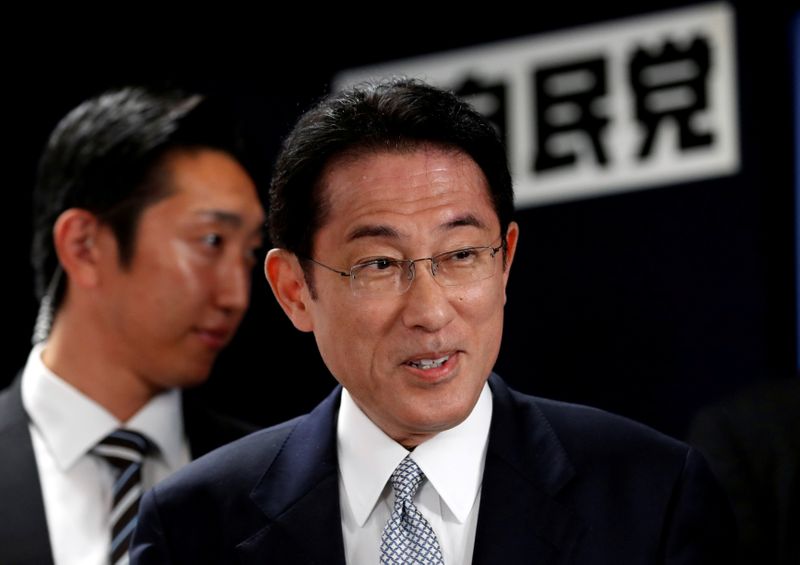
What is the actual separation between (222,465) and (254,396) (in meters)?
1.47

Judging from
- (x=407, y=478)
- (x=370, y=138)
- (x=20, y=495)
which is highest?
(x=370, y=138)

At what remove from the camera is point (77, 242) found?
3.05 metres

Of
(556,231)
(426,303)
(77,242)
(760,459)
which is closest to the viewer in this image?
(426,303)

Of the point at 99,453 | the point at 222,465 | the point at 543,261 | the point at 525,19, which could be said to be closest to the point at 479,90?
the point at 525,19

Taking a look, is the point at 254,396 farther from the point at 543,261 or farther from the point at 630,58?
the point at 630,58

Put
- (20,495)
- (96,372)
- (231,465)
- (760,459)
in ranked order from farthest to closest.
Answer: (96,372)
(20,495)
(760,459)
(231,465)

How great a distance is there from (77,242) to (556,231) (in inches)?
45.6

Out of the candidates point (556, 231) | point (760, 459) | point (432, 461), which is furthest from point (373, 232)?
point (556, 231)

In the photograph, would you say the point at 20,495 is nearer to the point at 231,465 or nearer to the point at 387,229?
the point at 231,465

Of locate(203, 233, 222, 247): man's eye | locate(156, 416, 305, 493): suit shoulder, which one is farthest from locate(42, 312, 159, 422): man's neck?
locate(156, 416, 305, 493): suit shoulder

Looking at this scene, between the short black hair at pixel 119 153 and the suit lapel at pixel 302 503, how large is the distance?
970 millimetres

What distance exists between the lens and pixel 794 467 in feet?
7.86

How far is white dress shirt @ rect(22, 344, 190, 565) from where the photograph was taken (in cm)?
275

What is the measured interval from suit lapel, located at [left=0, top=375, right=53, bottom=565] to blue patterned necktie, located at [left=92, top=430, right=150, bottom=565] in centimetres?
14
